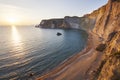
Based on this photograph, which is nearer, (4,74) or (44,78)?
(44,78)

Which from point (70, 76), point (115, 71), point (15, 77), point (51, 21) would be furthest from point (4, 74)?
point (51, 21)

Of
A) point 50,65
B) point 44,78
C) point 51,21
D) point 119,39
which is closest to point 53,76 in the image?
point 44,78

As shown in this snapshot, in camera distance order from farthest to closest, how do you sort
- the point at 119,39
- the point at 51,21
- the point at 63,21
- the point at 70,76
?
the point at 51,21
the point at 63,21
the point at 70,76
the point at 119,39

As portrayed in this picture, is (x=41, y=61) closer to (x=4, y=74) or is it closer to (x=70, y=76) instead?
(x=4, y=74)

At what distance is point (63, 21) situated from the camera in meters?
161

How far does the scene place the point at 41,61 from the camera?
30.5 meters

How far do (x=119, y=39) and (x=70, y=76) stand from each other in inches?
409

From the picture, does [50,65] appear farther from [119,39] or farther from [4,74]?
[119,39]

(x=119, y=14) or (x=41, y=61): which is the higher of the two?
(x=119, y=14)

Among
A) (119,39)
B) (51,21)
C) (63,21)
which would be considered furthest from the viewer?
(51,21)

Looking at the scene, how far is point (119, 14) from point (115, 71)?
39057 millimetres

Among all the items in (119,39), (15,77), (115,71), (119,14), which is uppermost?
(119,14)

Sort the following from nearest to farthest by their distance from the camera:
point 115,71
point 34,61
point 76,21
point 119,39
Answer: point 115,71 → point 119,39 → point 34,61 → point 76,21

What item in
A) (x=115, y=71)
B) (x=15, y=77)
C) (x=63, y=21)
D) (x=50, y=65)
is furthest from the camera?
(x=63, y=21)
